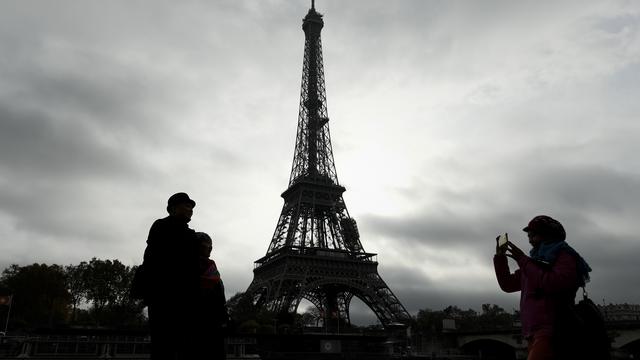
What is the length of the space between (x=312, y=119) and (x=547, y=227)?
253 ft

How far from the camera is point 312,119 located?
3206 inches

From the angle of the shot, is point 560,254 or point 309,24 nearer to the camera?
point 560,254

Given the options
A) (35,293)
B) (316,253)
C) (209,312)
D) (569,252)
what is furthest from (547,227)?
(35,293)

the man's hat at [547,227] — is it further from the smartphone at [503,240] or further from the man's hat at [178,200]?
the man's hat at [178,200]

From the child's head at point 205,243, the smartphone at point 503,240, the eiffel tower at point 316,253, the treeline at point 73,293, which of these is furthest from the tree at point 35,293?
the smartphone at point 503,240

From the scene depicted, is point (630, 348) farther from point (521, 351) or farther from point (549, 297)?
point (549, 297)

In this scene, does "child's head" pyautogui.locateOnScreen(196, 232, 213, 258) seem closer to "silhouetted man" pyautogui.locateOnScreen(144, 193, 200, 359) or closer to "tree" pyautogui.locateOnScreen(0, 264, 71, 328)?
"silhouetted man" pyautogui.locateOnScreen(144, 193, 200, 359)

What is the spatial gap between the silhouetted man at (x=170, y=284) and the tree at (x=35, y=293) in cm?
7963

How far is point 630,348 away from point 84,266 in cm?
8472

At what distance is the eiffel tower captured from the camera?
6406 centimetres

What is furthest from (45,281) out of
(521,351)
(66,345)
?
(521,351)

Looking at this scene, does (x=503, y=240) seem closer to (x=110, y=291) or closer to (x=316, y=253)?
(x=316, y=253)

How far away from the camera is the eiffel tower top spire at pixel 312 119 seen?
254 feet

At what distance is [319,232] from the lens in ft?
244
